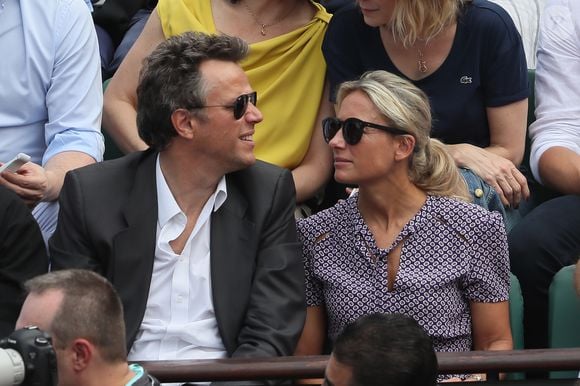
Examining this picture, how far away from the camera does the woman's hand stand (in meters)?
4.36

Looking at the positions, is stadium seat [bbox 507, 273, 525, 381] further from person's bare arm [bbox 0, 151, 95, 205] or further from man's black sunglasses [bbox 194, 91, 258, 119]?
person's bare arm [bbox 0, 151, 95, 205]

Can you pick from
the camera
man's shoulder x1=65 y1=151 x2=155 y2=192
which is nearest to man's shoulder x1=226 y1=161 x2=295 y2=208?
man's shoulder x1=65 y1=151 x2=155 y2=192

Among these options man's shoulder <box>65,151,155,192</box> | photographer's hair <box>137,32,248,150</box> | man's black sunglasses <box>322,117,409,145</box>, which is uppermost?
photographer's hair <box>137,32,248,150</box>

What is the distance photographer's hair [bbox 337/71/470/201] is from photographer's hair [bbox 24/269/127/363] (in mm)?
1276

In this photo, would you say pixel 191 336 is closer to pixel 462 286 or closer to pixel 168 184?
pixel 168 184

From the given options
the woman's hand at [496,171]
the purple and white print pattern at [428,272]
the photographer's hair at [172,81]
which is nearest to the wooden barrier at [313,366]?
the purple and white print pattern at [428,272]

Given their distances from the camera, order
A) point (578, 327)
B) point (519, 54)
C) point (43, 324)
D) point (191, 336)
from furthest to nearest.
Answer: point (519, 54)
point (578, 327)
point (191, 336)
point (43, 324)

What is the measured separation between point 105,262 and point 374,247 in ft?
2.70

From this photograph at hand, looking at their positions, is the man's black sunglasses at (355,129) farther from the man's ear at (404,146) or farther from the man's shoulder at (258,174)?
the man's shoulder at (258,174)

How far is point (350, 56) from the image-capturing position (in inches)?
180

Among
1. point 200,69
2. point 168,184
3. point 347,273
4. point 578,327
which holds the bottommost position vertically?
point 578,327

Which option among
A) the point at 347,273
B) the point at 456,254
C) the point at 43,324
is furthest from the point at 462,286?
the point at 43,324

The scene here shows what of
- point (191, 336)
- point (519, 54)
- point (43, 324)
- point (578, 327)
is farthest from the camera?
point (519, 54)

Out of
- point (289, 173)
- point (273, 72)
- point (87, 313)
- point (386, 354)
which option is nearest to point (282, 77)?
point (273, 72)
